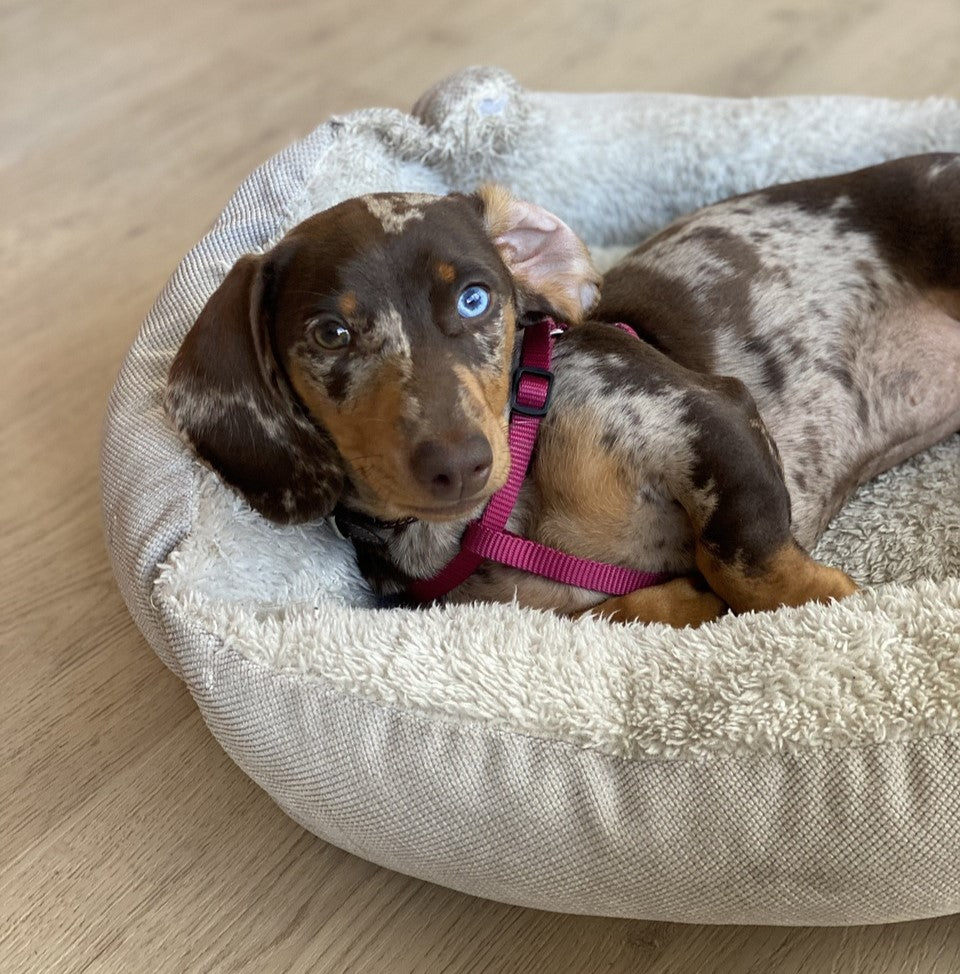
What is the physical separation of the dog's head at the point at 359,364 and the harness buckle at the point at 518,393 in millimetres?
54

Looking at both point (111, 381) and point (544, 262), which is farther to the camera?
point (111, 381)

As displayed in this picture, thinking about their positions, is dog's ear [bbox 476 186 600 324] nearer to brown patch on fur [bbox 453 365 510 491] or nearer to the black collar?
brown patch on fur [bbox 453 365 510 491]

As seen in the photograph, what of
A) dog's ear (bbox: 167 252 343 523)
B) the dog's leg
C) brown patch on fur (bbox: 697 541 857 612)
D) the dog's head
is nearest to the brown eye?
the dog's head

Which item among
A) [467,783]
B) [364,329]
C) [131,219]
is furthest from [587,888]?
[131,219]

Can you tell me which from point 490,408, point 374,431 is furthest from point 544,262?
point 374,431

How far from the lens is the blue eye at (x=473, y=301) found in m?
1.95

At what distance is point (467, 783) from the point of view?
1684 millimetres

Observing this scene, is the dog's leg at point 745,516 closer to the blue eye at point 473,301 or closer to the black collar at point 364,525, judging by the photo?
the blue eye at point 473,301

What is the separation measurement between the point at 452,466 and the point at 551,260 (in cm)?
73

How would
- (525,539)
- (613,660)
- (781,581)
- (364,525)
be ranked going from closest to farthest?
(613,660), (781,581), (525,539), (364,525)

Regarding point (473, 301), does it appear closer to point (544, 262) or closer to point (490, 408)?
point (490, 408)

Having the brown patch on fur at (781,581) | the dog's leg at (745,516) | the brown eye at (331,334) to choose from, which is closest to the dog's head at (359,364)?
the brown eye at (331,334)

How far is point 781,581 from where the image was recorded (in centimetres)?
201

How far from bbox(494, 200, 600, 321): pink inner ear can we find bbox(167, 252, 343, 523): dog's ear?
504 mm
